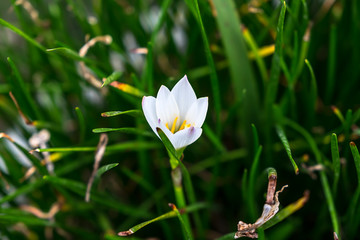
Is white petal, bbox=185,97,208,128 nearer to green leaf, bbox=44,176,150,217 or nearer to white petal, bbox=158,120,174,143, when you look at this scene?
white petal, bbox=158,120,174,143

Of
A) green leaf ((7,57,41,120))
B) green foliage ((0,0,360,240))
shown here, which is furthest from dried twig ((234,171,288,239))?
green leaf ((7,57,41,120))

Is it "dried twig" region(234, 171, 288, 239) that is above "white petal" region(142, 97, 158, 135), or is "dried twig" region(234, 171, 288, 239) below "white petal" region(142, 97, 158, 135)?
below

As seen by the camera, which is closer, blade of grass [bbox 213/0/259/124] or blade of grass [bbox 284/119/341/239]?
blade of grass [bbox 284/119/341/239]

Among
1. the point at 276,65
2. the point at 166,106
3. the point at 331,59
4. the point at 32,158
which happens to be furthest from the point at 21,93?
the point at 331,59

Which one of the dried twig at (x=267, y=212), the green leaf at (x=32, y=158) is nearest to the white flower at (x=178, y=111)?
the dried twig at (x=267, y=212)

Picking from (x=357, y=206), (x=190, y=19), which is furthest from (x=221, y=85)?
(x=357, y=206)

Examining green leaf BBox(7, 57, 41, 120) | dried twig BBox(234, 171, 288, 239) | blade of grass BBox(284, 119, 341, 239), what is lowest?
blade of grass BBox(284, 119, 341, 239)

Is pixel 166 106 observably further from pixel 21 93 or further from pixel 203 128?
pixel 21 93
